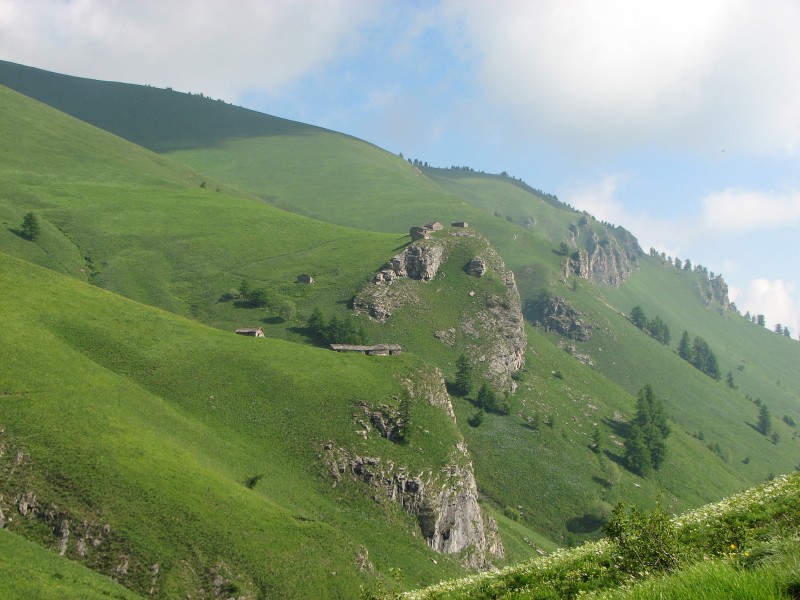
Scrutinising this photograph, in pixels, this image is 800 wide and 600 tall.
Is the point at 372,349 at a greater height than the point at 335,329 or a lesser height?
lesser

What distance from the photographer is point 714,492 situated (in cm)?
15775

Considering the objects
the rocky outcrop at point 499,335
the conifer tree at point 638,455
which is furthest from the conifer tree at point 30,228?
the conifer tree at point 638,455

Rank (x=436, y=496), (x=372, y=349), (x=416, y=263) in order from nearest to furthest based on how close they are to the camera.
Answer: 1. (x=436, y=496)
2. (x=372, y=349)
3. (x=416, y=263)

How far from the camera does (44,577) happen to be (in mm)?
48594

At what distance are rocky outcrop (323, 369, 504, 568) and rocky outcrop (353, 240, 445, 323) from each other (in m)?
69.2

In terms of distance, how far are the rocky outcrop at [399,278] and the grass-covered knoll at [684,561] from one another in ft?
462

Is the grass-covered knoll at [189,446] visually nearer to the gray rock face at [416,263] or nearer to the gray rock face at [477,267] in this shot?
the gray rock face at [416,263]

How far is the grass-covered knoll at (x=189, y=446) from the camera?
197 feet

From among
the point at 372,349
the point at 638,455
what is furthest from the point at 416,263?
the point at 638,455

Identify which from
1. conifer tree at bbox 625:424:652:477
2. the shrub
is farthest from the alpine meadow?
conifer tree at bbox 625:424:652:477

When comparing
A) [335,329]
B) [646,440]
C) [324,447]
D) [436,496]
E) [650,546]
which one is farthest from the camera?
[646,440]

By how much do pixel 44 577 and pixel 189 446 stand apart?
1287 inches

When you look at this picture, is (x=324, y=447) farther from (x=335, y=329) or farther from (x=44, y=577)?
(x=335, y=329)

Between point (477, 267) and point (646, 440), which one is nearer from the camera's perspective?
point (646, 440)
